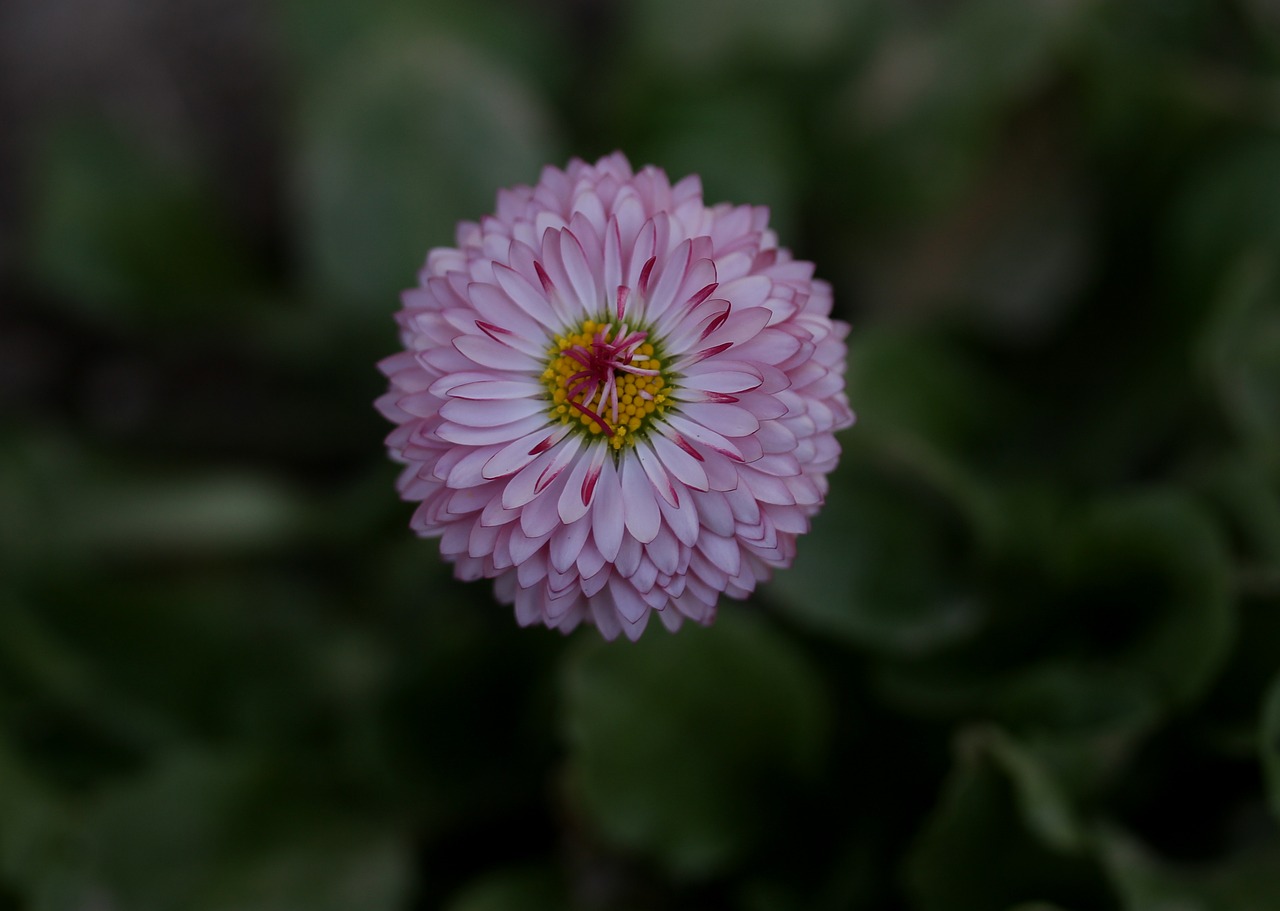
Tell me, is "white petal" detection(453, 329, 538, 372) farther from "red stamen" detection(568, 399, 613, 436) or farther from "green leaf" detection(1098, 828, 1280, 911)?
"green leaf" detection(1098, 828, 1280, 911)

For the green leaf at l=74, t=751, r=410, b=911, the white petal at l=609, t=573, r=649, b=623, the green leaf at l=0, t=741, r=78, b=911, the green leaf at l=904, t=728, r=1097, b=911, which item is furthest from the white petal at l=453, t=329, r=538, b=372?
the green leaf at l=0, t=741, r=78, b=911

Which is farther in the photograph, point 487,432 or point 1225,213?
point 1225,213

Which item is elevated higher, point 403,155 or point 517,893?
point 403,155

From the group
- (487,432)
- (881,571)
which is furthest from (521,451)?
(881,571)

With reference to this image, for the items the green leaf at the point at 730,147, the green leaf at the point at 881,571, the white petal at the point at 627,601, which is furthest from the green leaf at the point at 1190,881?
the green leaf at the point at 730,147

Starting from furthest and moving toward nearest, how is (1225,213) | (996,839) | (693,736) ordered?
(1225,213) → (693,736) → (996,839)

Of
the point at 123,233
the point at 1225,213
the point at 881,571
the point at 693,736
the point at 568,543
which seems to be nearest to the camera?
the point at 568,543

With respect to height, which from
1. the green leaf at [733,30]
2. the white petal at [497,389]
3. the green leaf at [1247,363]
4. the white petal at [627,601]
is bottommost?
the white petal at [627,601]

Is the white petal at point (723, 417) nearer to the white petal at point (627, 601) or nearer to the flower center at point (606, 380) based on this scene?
the flower center at point (606, 380)

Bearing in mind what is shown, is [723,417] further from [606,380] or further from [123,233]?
[123,233]
